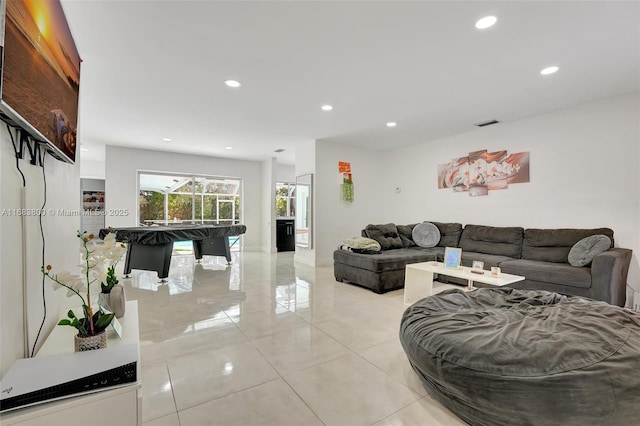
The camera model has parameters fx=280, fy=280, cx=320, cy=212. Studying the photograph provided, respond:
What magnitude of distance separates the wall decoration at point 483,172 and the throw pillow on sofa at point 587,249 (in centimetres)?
129

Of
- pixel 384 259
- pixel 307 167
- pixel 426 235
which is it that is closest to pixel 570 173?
pixel 426 235

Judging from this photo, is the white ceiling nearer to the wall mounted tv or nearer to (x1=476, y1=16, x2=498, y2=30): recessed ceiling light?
(x1=476, y1=16, x2=498, y2=30): recessed ceiling light

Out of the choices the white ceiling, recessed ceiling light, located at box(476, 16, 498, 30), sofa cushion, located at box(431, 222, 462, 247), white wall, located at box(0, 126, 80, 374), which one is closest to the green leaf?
white wall, located at box(0, 126, 80, 374)

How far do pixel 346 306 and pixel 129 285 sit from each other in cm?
332

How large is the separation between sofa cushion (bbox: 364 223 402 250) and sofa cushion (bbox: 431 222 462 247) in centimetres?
80

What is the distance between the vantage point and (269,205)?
25.5 ft

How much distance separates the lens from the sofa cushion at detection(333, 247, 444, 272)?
388 cm

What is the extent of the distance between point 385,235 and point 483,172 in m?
2.03

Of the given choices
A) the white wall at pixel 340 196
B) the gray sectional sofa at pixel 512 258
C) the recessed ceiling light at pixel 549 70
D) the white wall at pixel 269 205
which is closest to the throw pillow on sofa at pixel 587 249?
the gray sectional sofa at pixel 512 258

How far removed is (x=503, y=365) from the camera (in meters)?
1.34

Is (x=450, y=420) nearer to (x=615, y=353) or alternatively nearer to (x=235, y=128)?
(x=615, y=353)

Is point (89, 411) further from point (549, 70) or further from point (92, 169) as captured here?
point (92, 169)

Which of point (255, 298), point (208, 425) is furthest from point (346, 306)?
point (208, 425)

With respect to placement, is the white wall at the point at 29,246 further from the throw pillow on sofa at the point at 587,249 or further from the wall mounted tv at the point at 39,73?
the throw pillow on sofa at the point at 587,249
